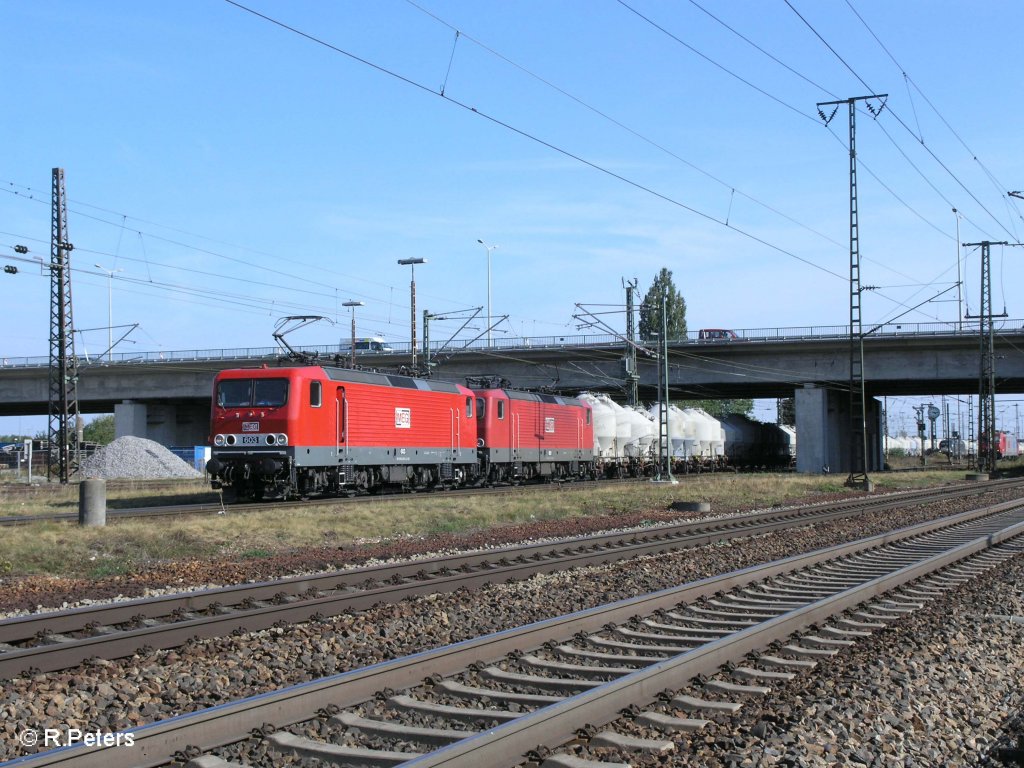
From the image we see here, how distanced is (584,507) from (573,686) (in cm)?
2053

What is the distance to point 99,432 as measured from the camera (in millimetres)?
125312

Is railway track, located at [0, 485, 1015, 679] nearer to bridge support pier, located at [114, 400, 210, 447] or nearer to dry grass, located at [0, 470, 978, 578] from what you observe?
dry grass, located at [0, 470, 978, 578]

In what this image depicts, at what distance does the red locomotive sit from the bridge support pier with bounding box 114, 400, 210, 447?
138ft

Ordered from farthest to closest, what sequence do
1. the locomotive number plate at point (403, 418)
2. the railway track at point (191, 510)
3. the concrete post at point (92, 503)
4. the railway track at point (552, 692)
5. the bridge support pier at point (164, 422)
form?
1. the bridge support pier at point (164, 422)
2. the locomotive number plate at point (403, 418)
3. the railway track at point (191, 510)
4. the concrete post at point (92, 503)
5. the railway track at point (552, 692)

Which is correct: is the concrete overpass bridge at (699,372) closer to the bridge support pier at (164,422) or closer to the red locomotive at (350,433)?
the bridge support pier at (164,422)

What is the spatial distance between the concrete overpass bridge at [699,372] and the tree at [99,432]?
46.1 meters

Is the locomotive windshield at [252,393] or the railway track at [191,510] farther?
the locomotive windshield at [252,393]

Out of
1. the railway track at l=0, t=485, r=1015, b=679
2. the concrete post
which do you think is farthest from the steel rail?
the concrete post

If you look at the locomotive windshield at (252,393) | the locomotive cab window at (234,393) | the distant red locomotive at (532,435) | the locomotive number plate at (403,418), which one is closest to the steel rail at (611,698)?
the locomotive windshield at (252,393)

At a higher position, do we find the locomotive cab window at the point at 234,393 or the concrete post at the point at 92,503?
the locomotive cab window at the point at 234,393

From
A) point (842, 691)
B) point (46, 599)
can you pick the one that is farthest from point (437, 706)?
point (46, 599)

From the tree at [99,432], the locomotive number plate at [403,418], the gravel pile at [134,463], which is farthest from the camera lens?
the tree at [99,432]

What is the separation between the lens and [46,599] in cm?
1197

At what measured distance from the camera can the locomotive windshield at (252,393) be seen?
2534 cm
